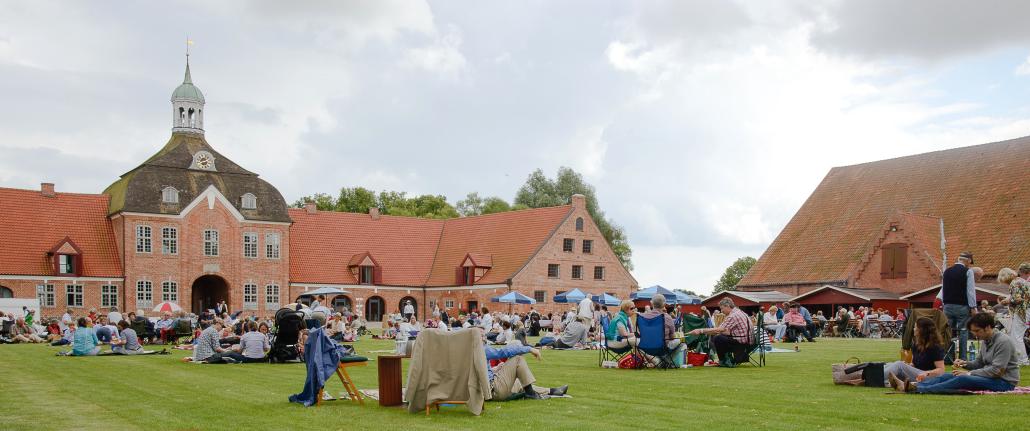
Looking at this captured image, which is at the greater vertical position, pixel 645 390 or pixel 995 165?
pixel 995 165

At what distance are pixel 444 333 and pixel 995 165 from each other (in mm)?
45634

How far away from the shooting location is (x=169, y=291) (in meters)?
53.2

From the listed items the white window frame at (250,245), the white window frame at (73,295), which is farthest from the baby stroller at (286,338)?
the white window frame at (250,245)

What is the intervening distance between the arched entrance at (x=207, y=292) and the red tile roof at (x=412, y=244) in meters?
3.96

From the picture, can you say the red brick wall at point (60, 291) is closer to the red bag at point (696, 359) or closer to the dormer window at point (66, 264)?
the dormer window at point (66, 264)

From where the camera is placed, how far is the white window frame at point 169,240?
53.2m

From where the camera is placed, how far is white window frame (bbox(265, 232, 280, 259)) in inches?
2233

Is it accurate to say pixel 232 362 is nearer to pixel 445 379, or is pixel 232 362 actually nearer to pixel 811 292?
pixel 445 379

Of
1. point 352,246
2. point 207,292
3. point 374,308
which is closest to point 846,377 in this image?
point 374,308

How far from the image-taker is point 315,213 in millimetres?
61688

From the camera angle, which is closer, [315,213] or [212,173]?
[212,173]

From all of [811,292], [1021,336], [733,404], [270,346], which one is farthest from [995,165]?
[733,404]

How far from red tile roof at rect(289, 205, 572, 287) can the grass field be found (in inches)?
1626

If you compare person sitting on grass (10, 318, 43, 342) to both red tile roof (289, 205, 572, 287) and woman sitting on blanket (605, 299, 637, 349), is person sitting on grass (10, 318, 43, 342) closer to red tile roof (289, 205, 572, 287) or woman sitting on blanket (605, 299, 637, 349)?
red tile roof (289, 205, 572, 287)
